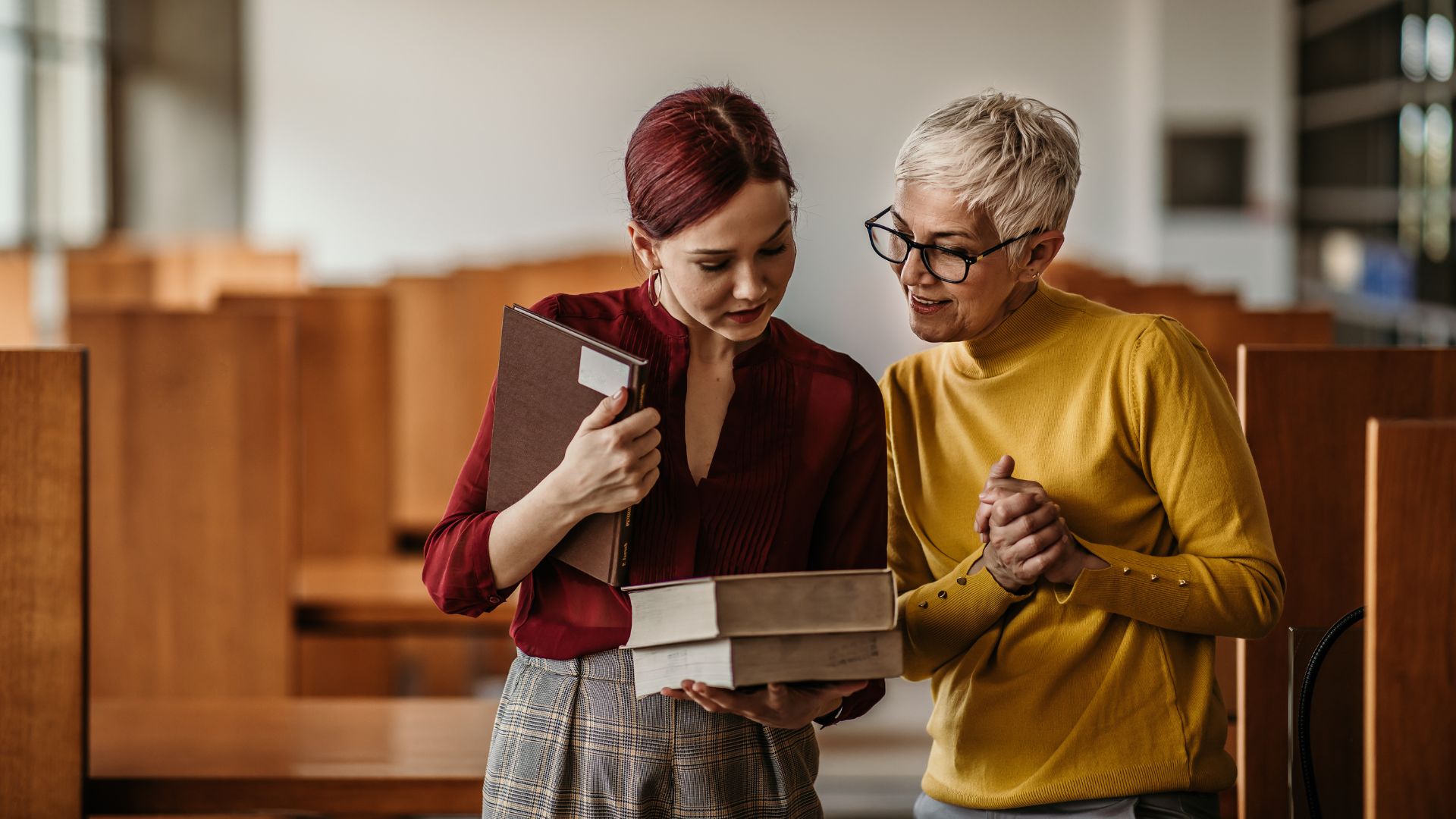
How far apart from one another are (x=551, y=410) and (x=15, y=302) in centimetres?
288

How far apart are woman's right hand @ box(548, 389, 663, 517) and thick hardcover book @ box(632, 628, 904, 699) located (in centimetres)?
12

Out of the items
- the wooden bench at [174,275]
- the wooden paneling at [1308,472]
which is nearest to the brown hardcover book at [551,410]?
the wooden paneling at [1308,472]

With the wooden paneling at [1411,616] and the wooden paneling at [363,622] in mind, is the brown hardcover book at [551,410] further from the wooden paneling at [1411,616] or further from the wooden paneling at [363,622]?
the wooden paneling at [363,622]

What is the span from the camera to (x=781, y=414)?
1190 millimetres

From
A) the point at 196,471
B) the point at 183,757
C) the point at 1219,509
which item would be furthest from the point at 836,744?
the point at 1219,509

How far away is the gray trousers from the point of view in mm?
1245

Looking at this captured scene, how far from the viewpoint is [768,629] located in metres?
1.05

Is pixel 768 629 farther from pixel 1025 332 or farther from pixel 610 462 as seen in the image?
pixel 1025 332

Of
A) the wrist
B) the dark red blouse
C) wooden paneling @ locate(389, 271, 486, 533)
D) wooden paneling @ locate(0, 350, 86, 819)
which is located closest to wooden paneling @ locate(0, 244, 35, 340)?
wooden paneling @ locate(389, 271, 486, 533)

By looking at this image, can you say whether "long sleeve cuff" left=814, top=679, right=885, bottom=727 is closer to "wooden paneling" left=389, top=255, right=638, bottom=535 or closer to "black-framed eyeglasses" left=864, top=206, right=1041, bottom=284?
"black-framed eyeglasses" left=864, top=206, right=1041, bottom=284

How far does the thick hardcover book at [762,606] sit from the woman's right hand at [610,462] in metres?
0.07

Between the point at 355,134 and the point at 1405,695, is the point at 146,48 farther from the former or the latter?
the point at 1405,695

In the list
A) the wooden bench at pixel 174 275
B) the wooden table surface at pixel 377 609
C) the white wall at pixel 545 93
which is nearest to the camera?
the wooden table surface at pixel 377 609

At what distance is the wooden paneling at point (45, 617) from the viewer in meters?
1.53
